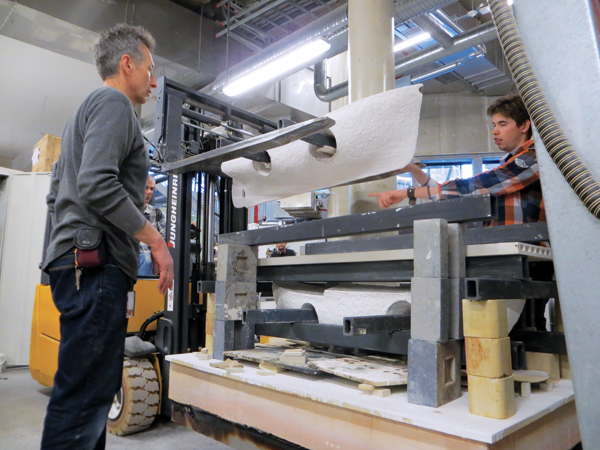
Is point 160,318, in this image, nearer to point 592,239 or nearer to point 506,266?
point 506,266

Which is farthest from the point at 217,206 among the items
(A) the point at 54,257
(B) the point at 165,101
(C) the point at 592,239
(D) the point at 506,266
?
(C) the point at 592,239

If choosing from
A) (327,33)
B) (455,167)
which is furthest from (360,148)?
(455,167)

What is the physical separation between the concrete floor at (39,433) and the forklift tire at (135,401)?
0.08 metres

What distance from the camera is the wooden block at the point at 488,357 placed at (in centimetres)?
99

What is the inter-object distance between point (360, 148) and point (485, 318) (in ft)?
2.17

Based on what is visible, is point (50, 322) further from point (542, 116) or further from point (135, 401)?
point (542, 116)

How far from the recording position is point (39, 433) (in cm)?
301

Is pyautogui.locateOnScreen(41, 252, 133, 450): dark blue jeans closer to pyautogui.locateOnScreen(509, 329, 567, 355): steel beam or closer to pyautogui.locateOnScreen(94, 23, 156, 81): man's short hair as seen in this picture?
pyautogui.locateOnScreen(94, 23, 156, 81): man's short hair

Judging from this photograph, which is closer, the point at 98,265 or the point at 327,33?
the point at 98,265

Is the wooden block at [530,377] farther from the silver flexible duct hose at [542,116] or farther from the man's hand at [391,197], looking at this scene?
the man's hand at [391,197]

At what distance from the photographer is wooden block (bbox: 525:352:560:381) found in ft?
4.47

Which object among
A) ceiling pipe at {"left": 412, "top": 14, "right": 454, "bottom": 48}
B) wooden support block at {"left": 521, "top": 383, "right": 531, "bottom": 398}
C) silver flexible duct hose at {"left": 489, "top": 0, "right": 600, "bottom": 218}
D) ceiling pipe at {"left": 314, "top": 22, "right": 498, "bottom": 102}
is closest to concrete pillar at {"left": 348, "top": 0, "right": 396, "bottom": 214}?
wooden support block at {"left": 521, "top": 383, "right": 531, "bottom": 398}

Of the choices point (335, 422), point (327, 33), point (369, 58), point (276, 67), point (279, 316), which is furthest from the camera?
point (276, 67)

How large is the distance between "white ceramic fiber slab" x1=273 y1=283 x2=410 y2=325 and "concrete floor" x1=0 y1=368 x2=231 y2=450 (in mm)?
1488
